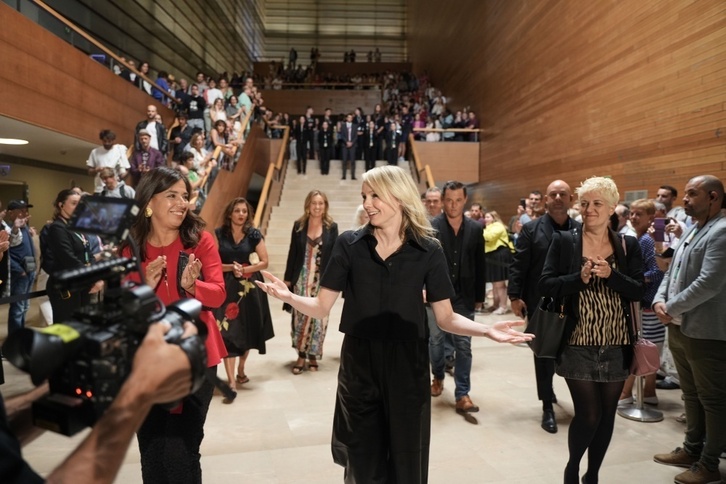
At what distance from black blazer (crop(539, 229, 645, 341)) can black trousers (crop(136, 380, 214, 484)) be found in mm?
1767

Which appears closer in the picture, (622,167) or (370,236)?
(370,236)

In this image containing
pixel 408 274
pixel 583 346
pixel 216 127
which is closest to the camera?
pixel 408 274

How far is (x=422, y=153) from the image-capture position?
598 inches

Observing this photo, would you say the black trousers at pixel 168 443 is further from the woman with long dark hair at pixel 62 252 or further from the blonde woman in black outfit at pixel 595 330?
the woman with long dark hair at pixel 62 252

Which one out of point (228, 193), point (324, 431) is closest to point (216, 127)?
point (228, 193)

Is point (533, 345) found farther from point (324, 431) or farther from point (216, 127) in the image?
point (216, 127)

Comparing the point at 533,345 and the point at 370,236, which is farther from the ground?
the point at 370,236

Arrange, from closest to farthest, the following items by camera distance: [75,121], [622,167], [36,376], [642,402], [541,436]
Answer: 1. [36,376]
2. [541,436]
3. [642,402]
4. [622,167]
5. [75,121]

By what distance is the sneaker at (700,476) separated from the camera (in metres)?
2.74

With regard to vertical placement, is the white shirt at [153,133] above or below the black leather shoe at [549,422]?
above

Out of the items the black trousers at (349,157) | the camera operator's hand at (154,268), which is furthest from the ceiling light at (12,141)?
the camera operator's hand at (154,268)

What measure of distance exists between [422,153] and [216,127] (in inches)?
276

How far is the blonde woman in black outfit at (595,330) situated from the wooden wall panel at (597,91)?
4103mm

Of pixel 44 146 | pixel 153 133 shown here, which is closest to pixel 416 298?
pixel 153 133
